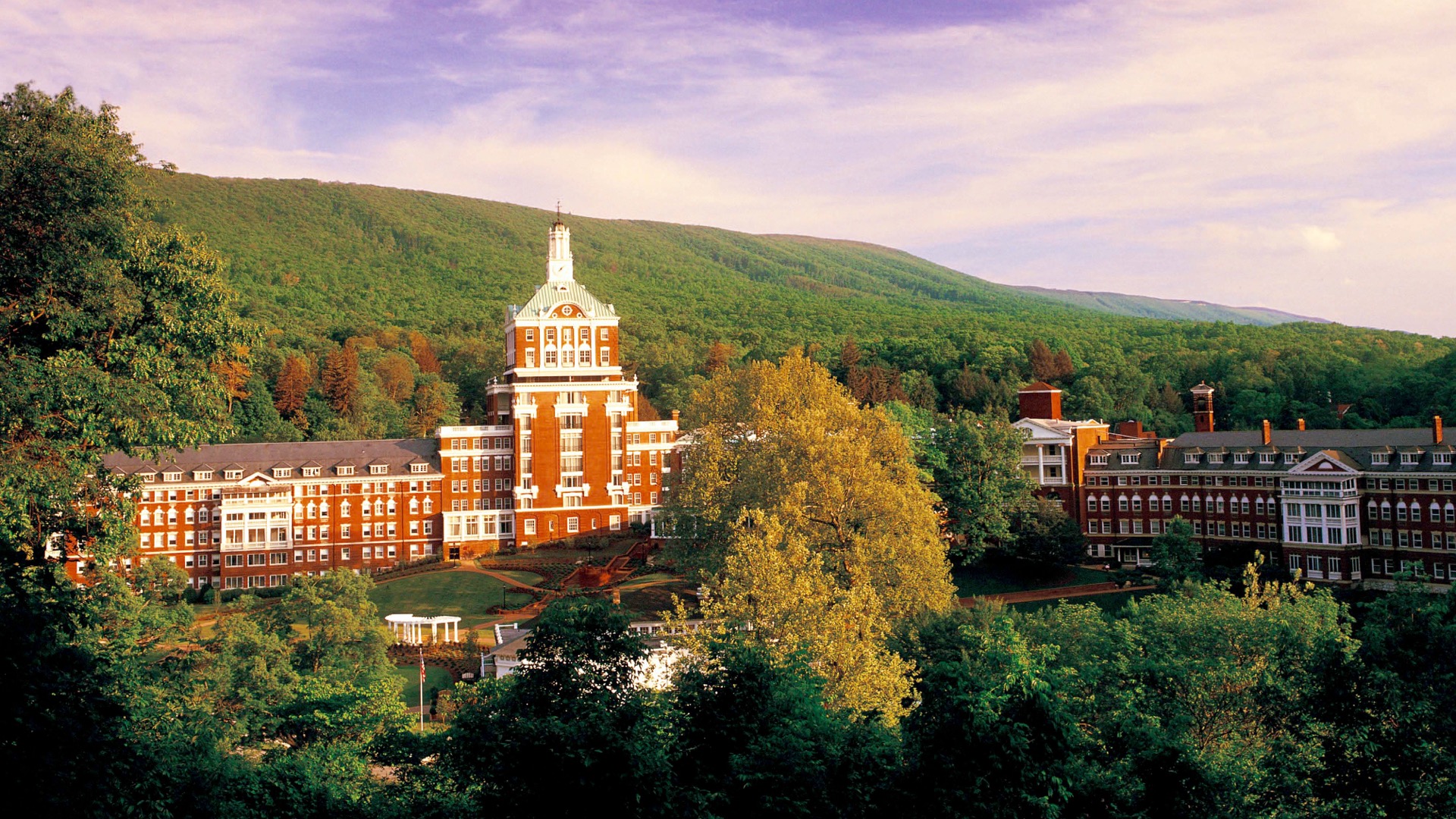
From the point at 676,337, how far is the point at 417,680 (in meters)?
88.1

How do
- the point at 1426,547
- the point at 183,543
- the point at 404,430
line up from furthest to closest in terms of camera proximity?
the point at 404,430
the point at 183,543
the point at 1426,547

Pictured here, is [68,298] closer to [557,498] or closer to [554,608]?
[554,608]

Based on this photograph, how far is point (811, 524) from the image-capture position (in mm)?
36188

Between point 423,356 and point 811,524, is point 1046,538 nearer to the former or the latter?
point 811,524

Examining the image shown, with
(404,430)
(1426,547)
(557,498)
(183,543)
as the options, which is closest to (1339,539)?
(1426,547)

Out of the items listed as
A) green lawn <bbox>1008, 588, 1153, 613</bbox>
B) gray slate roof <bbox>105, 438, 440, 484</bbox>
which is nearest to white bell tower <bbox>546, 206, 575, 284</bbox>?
gray slate roof <bbox>105, 438, 440, 484</bbox>

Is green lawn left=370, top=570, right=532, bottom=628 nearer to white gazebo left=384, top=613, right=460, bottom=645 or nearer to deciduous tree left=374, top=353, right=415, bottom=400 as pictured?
white gazebo left=384, top=613, right=460, bottom=645

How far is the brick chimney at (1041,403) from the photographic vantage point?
75125mm

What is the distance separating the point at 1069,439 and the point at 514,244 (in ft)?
456

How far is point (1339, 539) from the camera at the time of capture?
5784 cm

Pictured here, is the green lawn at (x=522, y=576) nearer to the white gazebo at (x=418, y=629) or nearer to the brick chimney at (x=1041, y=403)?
the white gazebo at (x=418, y=629)

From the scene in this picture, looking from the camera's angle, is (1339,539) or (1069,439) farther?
(1069,439)

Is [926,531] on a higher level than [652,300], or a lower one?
lower

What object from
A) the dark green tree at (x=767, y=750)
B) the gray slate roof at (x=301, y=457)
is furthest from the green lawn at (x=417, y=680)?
the gray slate roof at (x=301, y=457)
